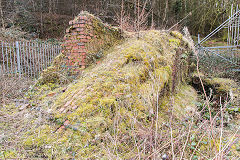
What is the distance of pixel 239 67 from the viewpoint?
673 cm

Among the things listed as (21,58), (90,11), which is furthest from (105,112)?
(90,11)

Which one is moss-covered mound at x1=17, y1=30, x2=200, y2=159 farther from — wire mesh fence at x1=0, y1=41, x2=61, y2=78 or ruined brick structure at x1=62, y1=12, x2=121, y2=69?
wire mesh fence at x1=0, y1=41, x2=61, y2=78

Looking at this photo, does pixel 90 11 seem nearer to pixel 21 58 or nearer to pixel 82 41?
pixel 21 58

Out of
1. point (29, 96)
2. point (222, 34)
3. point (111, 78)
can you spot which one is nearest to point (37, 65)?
point (29, 96)

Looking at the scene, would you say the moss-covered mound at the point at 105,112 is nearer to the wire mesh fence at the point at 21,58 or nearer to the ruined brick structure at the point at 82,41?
the ruined brick structure at the point at 82,41

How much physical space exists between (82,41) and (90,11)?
10.3 m

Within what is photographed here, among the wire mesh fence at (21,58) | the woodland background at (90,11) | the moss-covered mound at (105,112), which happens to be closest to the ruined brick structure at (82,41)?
the moss-covered mound at (105,112)

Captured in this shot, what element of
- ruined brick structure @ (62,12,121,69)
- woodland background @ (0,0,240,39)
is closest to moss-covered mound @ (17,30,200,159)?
ruined brick structure @ (62,12,121,69)

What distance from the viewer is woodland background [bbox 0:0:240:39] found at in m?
11.0

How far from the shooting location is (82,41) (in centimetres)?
399

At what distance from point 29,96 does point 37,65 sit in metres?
3.84

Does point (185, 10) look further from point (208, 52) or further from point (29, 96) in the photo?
point (29, 96)

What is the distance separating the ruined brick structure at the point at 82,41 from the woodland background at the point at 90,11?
6333 millimetres

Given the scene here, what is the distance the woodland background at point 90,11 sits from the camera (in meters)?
11.0
